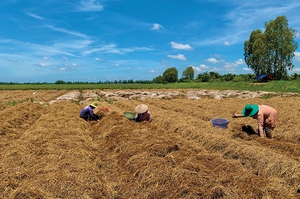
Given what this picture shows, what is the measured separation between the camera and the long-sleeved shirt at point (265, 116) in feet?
22.6

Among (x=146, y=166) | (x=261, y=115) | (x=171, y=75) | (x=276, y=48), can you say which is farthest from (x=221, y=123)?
(x=171, y=75)

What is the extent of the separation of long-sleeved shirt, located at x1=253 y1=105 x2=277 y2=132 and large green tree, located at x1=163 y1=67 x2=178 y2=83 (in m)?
104

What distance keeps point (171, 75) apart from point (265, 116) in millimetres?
106754

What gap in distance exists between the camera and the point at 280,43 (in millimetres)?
46031

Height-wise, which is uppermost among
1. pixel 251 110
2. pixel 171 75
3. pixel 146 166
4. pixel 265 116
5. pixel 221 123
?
pixel 171 75

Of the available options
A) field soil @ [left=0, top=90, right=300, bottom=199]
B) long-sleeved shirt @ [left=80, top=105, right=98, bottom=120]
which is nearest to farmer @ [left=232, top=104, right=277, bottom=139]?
field soil @ [left=0, top=90, right=300, bottom=199]

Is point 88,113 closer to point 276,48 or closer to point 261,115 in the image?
point 261,115

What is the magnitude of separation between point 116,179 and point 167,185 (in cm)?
135

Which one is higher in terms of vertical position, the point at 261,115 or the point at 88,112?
the point at 261,115

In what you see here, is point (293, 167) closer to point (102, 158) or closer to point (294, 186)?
point (294, 186)

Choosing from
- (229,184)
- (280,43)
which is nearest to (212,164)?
(229,184)

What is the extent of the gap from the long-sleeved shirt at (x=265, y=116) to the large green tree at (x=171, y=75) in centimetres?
10418

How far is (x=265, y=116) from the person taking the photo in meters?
7.16

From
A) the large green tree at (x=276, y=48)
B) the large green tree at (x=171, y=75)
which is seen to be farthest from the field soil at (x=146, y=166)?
the large green tree at (x=171, y=75)
